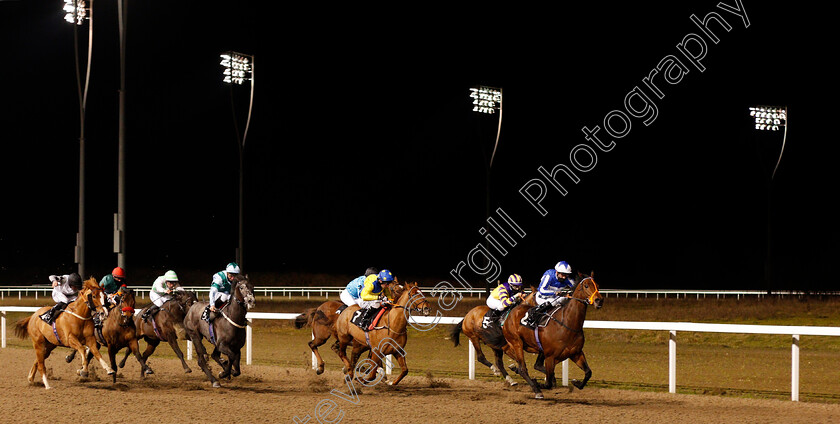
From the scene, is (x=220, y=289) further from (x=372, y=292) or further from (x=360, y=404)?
(x=360, y=404)

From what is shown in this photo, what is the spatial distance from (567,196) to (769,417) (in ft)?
167

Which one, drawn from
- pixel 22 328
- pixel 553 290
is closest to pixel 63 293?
pixel 22 328

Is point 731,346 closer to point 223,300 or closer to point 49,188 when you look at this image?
point 223,300

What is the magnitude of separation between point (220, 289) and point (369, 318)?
206cm

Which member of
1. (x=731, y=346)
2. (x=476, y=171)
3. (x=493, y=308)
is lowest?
(x=731, y=346)

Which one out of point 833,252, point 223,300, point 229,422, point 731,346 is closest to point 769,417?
point 229,422

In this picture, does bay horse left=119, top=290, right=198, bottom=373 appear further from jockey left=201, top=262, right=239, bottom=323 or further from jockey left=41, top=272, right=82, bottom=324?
jockey left=41, top=272, right=82, bottom=324

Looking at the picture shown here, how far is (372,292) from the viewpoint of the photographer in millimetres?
10617

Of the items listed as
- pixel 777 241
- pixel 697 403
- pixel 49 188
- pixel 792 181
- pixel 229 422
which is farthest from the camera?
pixel 49 188

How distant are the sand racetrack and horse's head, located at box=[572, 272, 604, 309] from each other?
3.47 feet

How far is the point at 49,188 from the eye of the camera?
60.4 m

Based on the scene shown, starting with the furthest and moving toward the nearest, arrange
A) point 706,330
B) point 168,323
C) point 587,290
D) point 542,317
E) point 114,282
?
point 114,282 → point 168,323 → point 706,330 → point 542,317 → point 587,290

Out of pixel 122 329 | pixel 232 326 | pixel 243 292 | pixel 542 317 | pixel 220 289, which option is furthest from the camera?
pixel 122 329

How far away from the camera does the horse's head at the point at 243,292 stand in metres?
10.3
